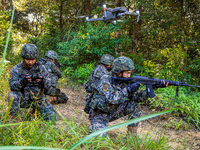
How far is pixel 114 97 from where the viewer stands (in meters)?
2.84

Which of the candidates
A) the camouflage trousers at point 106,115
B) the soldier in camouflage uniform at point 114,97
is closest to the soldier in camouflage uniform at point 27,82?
the camouflage trousers at point 106,115

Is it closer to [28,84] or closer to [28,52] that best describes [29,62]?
[28,52]

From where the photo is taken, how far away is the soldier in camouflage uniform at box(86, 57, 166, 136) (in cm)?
287

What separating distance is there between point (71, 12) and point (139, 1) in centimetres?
672

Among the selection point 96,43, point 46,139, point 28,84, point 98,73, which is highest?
point 96,43

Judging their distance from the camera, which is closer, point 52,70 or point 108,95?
point 108,95

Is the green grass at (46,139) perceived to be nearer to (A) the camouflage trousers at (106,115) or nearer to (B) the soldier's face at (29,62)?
(A) the camouflage trousers at (106,115)

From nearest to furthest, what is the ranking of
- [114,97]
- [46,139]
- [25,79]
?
[46,139], [114,97], [25,79]

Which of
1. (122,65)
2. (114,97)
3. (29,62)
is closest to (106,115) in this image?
(114,97)

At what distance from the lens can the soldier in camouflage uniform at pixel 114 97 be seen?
287cm

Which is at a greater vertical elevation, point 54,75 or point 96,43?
point 96,43

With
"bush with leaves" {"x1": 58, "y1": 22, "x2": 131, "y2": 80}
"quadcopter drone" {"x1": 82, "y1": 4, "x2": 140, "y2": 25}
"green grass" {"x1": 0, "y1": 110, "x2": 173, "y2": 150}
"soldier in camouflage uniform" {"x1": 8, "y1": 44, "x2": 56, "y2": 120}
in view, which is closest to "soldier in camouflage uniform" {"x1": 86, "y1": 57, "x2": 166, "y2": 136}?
"green grass" {"x1": 0, "y1": 110, "x2": 173, "y2": 150}

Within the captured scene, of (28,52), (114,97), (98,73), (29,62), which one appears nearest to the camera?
(114,97)

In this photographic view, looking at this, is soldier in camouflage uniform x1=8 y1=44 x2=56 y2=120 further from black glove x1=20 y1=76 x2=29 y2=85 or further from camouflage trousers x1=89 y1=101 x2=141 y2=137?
camouflage trousers x1=89 y1=101 x2=141 y2=137
